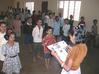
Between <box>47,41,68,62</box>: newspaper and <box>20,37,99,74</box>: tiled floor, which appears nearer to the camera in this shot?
<box>47,41,68,62</box>: newspaper

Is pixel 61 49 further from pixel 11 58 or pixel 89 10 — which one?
pixel 89 10

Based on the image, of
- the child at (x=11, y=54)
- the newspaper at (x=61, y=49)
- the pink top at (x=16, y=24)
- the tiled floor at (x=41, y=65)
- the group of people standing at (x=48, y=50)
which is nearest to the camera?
the group of people standing at (x=48, y=50)

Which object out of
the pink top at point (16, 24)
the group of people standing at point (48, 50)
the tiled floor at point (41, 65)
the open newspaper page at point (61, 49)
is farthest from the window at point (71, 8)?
the open newspaper page at point (61, 49)

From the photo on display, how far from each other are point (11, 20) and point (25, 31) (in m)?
2.08

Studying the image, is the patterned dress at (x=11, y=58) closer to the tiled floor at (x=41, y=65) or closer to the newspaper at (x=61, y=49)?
the tiled floor at (x=41, y=65)

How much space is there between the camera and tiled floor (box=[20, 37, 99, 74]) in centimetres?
914

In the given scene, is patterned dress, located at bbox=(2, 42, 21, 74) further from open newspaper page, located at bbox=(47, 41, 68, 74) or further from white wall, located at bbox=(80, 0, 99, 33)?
white wall, located at bbox=(80, 0, 99, 33)

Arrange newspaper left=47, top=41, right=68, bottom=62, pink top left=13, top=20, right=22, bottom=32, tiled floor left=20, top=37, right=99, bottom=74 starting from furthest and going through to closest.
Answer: pink top left=13, top=20, right=22, bottom=32 → tiled floor left=20, top=37, right=99, bottom=74 → newspaper left=47, top=41, right=68, bottom=62

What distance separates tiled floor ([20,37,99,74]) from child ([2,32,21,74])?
144 centimetres

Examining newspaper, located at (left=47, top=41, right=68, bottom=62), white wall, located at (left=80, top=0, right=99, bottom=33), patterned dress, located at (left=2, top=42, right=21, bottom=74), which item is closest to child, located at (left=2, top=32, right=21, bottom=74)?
patterned dress, located at (left=2, top=42, right=21, bottom=74)

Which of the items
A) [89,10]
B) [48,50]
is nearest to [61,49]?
[48,50]

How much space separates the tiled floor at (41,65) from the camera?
360 inches

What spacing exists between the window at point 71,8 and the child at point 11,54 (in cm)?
928

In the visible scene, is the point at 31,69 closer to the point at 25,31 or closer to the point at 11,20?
the point at 11,20
